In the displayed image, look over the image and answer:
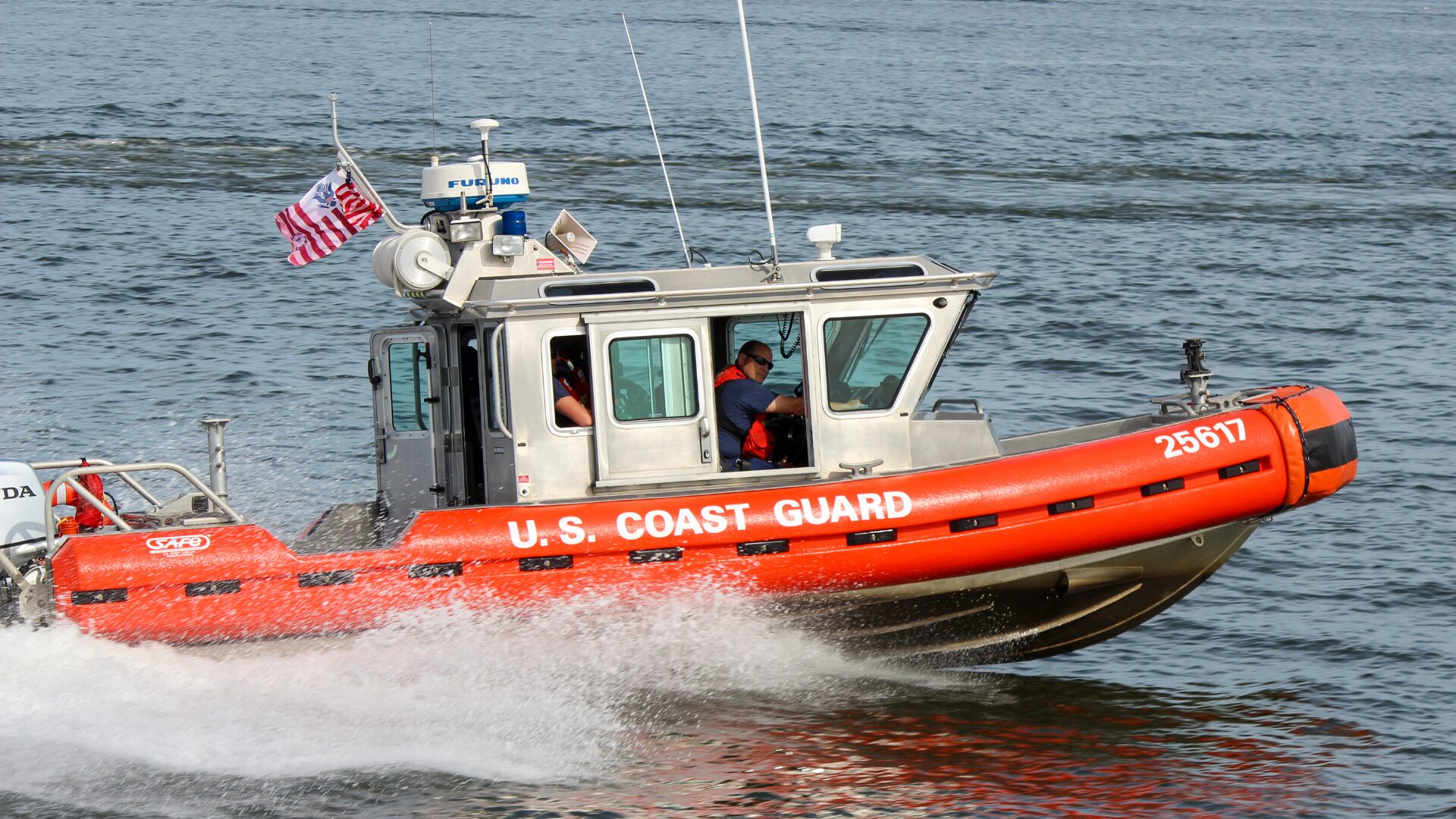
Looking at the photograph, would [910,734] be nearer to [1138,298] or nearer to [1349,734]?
[1349,734]

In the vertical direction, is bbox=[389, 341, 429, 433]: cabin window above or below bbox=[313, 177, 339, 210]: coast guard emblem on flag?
below

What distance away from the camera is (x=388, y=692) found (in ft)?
26.2

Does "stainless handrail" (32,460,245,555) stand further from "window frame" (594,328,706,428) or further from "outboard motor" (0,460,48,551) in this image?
"window frame" (594,328,706,428)

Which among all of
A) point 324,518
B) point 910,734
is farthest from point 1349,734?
point 324,518

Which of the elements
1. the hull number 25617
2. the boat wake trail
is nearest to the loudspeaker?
the boat wake trail

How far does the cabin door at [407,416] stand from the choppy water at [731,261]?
42.5 inches

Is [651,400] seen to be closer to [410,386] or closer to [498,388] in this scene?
[498,388]

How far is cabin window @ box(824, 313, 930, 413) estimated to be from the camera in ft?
27.2

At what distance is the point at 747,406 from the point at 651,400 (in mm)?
512

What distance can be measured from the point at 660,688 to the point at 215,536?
2.38 metres

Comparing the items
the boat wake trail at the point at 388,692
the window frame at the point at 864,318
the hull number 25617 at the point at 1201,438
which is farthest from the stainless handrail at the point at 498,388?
the hull number 25617 at the point at 1201,438

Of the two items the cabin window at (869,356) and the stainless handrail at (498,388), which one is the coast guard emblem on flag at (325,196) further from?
the cabin window at (869,356)

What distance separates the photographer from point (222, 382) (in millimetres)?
16281

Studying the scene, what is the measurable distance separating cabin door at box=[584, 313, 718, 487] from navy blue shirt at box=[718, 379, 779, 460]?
173 millimetres
